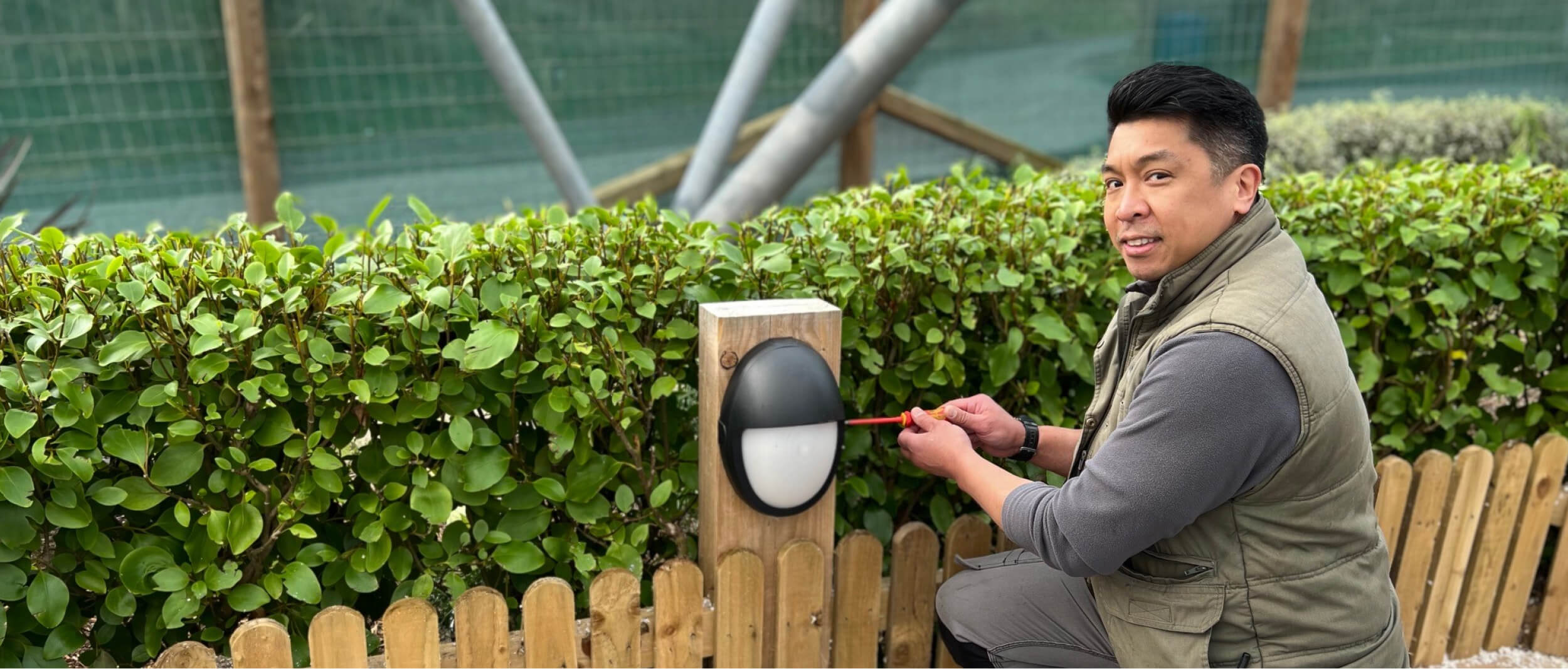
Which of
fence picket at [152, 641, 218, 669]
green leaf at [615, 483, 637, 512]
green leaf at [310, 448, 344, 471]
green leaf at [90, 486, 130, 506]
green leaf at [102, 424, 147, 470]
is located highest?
green leaf at [102, 424, 147, 470]

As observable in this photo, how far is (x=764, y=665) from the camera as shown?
2137mm

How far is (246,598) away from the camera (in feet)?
6.08

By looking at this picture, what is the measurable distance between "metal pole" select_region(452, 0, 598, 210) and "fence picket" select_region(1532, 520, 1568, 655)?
3.25 metres

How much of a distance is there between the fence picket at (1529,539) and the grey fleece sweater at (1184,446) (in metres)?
1.63

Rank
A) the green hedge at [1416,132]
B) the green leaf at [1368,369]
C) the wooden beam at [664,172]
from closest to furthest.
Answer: the green leaf at [1368,369], the wooden beam at [664,172], the green hedge at [1416,132]

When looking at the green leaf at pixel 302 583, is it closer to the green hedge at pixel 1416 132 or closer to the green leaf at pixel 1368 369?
the green leaf at pixel 1368 369

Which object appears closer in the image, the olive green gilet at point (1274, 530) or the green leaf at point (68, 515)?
the olive green gilet at point (1274, 530)

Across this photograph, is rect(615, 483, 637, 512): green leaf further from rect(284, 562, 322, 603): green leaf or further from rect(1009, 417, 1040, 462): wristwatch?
rect(1009, 417, 1040, 462): wristwatch

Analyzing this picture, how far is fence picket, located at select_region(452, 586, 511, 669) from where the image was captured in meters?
1.87

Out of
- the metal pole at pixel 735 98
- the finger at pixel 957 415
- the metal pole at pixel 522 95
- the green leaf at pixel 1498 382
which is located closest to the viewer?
the finger at pixel 957 415

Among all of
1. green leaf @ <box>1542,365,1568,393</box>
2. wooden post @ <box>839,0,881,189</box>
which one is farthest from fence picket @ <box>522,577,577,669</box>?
wooden post @ <box>839,0,881,189</box>

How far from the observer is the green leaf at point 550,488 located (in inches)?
77.2

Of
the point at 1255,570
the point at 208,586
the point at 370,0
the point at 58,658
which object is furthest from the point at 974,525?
the point at 370,0

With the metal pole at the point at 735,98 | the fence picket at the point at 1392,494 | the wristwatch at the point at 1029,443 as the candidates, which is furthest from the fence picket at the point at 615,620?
the metal pole at the point at 735,98
